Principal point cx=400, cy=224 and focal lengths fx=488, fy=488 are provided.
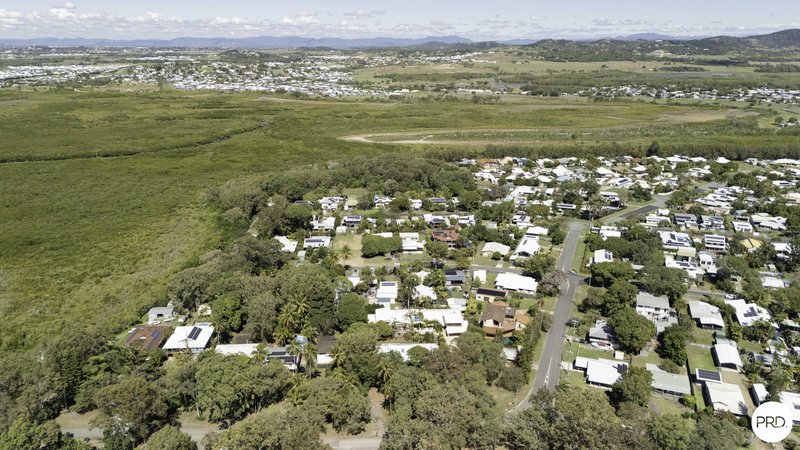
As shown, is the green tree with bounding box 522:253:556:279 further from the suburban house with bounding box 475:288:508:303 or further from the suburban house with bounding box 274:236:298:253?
the suburban house with bounding box 274:236:298:253

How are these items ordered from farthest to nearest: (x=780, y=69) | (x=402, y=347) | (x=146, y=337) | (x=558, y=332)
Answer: (x=780, y=69)
(x=558, y=332)
(x=146, y=337)
(x=402, y=347)

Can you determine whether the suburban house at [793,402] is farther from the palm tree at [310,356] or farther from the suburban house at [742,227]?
the suburban house at [742,227]

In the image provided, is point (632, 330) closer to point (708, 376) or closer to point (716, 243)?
point (708, 376)

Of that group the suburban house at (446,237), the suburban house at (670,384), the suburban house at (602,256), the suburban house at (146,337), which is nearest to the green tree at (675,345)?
the suburban house at (670,384)

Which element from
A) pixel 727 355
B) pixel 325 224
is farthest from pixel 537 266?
pixel 325 224

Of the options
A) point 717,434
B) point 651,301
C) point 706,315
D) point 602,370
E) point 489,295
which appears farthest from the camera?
point 489,295

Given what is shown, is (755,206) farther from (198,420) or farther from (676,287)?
(198,420)

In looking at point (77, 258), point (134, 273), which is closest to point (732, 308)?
point (134, 273)
